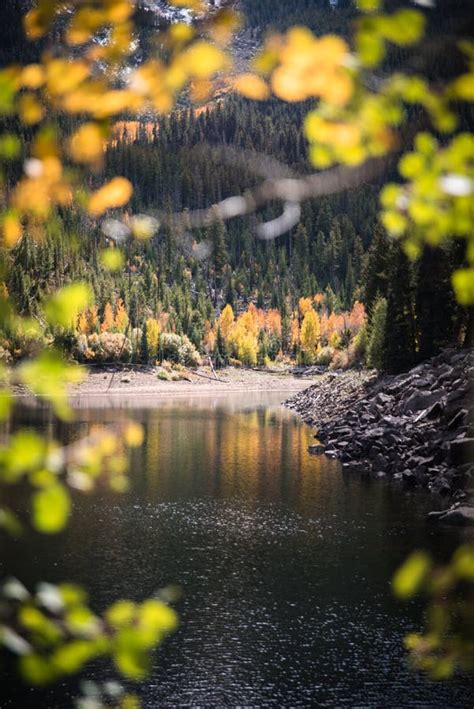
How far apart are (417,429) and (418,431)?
0.88 feet

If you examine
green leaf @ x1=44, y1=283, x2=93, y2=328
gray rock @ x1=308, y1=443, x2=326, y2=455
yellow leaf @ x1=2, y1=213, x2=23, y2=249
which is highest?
yellow leaf @ x1=2, y1=213, x2=23, y2=249

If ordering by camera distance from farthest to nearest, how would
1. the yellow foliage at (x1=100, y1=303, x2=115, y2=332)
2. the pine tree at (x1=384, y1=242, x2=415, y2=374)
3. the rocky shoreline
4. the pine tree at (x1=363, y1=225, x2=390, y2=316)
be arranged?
1. the yellow foliage at (x1=100, y1=303, x2=115, y2=332)
2. the pine tree at (x1=363, y1=225, x2=390, y2=316)
3. the pine tree at (x1=384, y1=242, x2=415, y2=374)
4. the rocky shoreline

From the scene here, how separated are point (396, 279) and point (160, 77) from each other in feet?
199

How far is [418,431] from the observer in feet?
139

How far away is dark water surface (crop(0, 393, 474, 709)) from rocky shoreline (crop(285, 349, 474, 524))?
216cm

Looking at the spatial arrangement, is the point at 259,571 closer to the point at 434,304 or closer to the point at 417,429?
the point at 417,429

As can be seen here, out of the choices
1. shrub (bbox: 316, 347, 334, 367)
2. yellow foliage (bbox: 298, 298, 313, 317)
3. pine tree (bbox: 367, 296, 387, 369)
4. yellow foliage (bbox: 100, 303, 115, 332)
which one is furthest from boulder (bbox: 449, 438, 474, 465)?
yellow foliage (bbox: 298, 298, 313, 317)

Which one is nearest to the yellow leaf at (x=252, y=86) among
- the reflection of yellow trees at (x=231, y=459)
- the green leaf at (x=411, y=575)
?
the green leaf at (x=411, y=575)

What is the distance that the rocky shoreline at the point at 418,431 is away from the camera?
36.4 m

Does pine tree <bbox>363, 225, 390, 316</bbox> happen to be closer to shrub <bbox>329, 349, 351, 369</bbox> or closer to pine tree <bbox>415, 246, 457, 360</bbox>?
shrub <bbox>329, 349, 351, 369</bbox>

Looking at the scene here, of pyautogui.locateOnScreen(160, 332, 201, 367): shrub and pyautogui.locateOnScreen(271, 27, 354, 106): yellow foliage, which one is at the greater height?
pyautogui.locateOnScreen(160, 332, 201, 367): shrub

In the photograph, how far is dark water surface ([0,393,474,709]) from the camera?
16.7 m

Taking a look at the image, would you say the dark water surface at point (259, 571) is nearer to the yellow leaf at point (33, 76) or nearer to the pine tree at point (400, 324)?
the yellow leaf at point (33, 76)

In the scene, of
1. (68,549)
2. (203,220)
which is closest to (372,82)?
(203,220)
